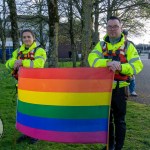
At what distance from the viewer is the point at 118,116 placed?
197 inches

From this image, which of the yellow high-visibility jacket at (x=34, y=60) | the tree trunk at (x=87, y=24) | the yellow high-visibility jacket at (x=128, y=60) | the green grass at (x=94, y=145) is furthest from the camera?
the tree trunk at (x=87, y=24)

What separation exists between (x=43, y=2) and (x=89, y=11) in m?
6.62

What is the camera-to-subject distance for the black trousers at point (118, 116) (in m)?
4.87

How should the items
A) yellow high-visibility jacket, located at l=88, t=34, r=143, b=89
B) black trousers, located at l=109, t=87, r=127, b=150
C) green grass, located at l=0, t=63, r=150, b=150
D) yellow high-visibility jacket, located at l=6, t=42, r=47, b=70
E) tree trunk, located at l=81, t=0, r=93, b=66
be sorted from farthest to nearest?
1. tree trunk, located at l=81, t=0, r=93, b=66
2. green grass, located at l=0, t=63, r=150, b=150
3. yellow high-visibility jacket, located at l=6, t=42, r=47, b=70
4. black trousers, located at l=109, t=87, r=127, b=150
5. yellow high-visibility jacket, located at l=88, t=34, r=143, b=89

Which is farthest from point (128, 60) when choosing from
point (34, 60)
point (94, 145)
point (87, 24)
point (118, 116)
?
point (87, 24)

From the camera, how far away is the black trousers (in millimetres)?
4871

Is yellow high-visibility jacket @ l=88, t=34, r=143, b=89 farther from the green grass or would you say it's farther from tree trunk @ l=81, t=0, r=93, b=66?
tree trunk @ l=81, t=0, r=93, b=66

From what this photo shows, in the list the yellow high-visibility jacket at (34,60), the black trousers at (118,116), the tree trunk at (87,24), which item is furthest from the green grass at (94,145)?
the tree trunk at (87,24)

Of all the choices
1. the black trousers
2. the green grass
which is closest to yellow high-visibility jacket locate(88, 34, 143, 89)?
the black trousers

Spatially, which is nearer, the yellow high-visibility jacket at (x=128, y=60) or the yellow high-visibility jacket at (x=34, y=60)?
the yellow high-visibility jacket at (x=128, y=60)

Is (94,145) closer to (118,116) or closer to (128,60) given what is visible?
(118,116)

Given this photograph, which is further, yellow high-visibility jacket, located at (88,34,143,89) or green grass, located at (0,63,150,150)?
green grass, located at (0,63,150,150)

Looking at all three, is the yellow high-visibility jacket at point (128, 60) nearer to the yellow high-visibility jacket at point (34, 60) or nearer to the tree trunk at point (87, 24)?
the yellow high-visibility jacket at point (34, 60)

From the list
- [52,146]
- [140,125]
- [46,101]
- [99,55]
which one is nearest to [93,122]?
[46,101]
